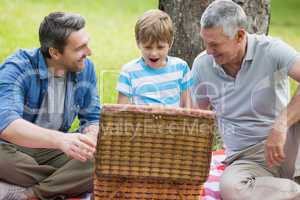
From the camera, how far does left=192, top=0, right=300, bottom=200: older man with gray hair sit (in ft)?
11.8

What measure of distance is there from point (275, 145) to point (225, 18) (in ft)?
2.44

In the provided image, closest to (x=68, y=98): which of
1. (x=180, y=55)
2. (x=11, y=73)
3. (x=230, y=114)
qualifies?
(x=11, y=73)

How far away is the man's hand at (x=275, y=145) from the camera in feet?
11.4

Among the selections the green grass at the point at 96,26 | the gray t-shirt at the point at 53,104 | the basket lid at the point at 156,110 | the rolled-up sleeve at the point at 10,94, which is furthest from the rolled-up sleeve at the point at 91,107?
the green grass at the point at 96,26

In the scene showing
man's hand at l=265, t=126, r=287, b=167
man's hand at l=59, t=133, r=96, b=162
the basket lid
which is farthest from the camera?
man's hand at l=265, t=126, r=287, b=167

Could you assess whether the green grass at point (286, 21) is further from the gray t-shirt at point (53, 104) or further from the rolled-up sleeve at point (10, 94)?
the rolled-up sleeve at point (10, 94)

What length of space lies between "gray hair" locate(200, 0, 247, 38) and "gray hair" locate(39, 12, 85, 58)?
2.38ft

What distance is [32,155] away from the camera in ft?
12.4

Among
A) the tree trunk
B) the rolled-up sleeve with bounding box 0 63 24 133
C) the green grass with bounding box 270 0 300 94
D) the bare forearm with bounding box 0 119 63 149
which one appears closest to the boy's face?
the rolled-up sleeve with bounding box 0 63 24 133

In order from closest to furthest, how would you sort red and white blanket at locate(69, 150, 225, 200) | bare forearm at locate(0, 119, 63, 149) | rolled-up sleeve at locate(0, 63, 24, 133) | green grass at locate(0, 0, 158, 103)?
bare forearm at locate(0, 119, 63, 149)
rolled-up sleeve at locate(0, 63, 24, 133)
red and white blanket at locate(69, 150, 225, 200)
green grass at locate(0, 0, 158, 103)

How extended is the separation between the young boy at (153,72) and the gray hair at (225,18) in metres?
0.29

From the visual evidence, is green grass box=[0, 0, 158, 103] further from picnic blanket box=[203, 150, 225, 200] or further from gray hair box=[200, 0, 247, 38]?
gray hair box=[200, 0, 247, 38]

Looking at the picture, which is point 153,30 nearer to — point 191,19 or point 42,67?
point 42,67

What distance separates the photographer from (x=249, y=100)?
12.5ft
